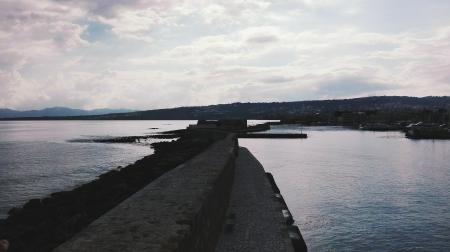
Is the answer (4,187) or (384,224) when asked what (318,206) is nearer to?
(384,224)

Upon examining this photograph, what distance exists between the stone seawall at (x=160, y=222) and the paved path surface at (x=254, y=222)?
93 cm

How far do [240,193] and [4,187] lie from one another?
20612 millimetres

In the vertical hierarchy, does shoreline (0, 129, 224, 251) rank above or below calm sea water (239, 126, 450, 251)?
above

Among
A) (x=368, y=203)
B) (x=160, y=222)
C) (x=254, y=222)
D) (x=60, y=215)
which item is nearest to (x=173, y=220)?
(x=160, y=222)

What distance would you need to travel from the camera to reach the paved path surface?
491 inches

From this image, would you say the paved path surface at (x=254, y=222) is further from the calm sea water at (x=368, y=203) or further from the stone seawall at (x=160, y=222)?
the calm sea water at (x=368, y=203)

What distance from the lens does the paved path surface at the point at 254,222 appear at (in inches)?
491

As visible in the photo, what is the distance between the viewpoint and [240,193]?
2009 cm

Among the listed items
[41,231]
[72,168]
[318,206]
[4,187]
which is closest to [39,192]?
[4,187]

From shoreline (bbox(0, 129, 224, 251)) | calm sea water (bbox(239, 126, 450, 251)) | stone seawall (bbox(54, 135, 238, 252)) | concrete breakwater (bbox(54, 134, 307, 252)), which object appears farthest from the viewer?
calm sea water (bbox(239, 126, 450, 251))

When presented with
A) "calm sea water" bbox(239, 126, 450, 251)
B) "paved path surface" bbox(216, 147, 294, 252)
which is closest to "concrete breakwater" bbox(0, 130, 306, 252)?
"paved path surface" bbox(216, 147, 294, 252)

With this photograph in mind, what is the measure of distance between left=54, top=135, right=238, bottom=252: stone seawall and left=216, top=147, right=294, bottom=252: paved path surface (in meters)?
0.93

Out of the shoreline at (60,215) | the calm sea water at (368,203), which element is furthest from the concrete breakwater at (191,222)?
the shoreline at (60,215)

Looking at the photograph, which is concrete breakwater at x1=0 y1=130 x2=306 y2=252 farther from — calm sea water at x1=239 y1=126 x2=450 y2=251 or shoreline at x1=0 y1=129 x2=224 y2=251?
calm sea water at x1=239 y1=126 x2=450 y2=251
